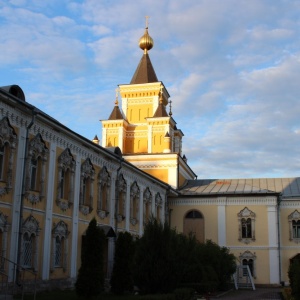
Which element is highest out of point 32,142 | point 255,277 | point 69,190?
point 32,142

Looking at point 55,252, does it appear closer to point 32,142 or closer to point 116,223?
point 32,142

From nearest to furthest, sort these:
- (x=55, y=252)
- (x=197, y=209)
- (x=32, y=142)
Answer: (x=32, y=142)
(x=55, y=252)
(x=197, y=209)

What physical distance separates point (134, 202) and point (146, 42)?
65.3ft

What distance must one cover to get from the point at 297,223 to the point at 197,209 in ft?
24.0

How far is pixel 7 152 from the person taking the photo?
16734 millimetres

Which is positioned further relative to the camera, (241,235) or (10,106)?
(241,235)

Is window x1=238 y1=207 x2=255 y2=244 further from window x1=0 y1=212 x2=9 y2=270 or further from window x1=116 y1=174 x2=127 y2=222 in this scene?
window x1=0 y1=212 x2=9 y2=270

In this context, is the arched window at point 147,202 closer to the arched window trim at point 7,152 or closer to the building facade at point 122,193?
the building facade at point 122,193

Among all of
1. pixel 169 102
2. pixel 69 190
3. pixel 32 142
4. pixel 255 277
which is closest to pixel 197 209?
pixel 255 277

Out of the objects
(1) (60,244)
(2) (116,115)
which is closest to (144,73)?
(2) (116,115)

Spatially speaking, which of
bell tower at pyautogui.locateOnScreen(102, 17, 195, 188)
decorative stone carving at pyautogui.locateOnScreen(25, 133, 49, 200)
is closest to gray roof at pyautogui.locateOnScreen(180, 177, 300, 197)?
bell tower at pyautogui.locateOnScreen(102, 17, 195, 188)

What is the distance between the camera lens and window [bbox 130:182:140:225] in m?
28.4

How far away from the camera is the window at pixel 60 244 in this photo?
1942 cm

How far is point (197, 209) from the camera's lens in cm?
3631
